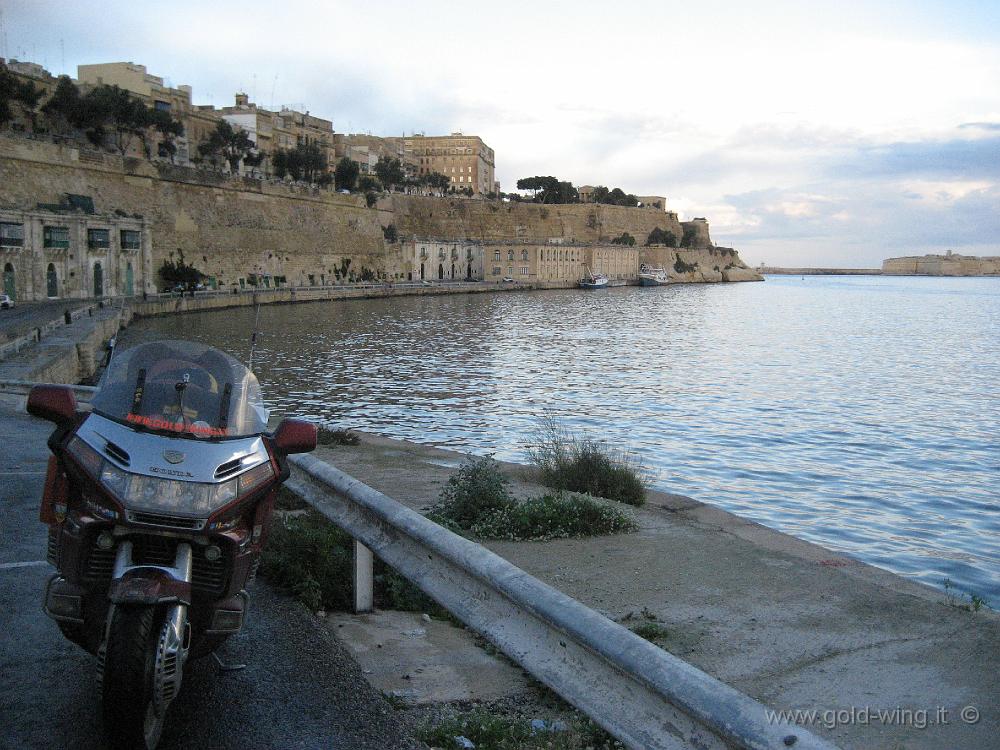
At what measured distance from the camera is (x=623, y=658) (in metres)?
2.40

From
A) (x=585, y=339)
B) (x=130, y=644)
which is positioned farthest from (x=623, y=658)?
(x=585, y=339)

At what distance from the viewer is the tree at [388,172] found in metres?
109

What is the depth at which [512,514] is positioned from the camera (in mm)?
6734

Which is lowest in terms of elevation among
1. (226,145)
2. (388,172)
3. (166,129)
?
(226,145)

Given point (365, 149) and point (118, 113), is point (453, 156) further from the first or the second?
point (118, 113)

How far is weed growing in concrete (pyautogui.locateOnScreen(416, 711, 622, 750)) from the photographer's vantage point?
9.94ft

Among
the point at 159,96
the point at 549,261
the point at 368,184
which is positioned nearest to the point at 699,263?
the point at 549,261

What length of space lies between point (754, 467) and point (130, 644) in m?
11.7

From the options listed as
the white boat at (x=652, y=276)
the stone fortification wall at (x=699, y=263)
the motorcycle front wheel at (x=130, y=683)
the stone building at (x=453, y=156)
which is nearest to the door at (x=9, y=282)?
the motorcycle front wheel at (x=130, y=683)

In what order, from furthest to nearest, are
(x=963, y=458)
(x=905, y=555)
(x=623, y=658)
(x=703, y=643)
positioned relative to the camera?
(x=963, y=458)
(x=905, y=555)
(x=703, y=643)
(x=623, y=658)

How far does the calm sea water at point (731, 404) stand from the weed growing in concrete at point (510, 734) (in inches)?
230

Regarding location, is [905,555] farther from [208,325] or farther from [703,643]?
[208,325]

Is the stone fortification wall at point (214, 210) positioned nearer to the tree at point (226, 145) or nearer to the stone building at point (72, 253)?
the stone building at point (72, 253)

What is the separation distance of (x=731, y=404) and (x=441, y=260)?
74.5 meters
